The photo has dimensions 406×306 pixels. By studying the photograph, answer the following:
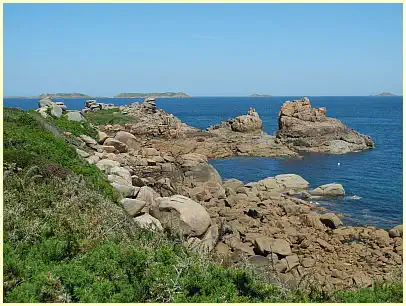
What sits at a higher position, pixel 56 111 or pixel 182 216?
pixel 56 111

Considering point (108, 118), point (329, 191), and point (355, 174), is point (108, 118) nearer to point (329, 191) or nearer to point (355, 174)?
point (355, 174)

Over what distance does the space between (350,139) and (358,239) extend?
35998 millimetres

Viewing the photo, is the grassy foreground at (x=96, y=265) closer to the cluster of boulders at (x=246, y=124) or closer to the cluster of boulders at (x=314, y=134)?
the cluster of boulders at (x=314, y=134)

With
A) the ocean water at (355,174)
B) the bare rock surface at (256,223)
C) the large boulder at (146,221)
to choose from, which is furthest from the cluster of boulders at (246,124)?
the large boulder at (146,221)

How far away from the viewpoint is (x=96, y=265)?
336 inches

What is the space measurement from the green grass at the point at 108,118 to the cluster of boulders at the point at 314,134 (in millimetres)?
20029

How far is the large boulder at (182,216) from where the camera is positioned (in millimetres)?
16422

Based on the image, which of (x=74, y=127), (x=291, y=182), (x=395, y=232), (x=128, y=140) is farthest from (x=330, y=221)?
(x=128, y=140)

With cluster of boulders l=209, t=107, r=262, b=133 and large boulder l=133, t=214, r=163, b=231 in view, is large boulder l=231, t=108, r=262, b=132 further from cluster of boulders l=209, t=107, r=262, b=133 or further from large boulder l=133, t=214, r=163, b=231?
large boulder l=133, t=214, r=163, b=231

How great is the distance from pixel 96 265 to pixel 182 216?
8169mm

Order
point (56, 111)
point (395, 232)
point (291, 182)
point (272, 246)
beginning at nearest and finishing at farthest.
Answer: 1. point (272, 246)
2. point (395, 232)
3. point (291, 182)
4. point (56, 111)

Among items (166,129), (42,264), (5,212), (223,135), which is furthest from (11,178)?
(223,135)

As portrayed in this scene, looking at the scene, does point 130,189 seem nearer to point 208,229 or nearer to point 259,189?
point 208,229

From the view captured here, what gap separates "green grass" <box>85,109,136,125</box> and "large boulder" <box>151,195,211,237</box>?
117ft
